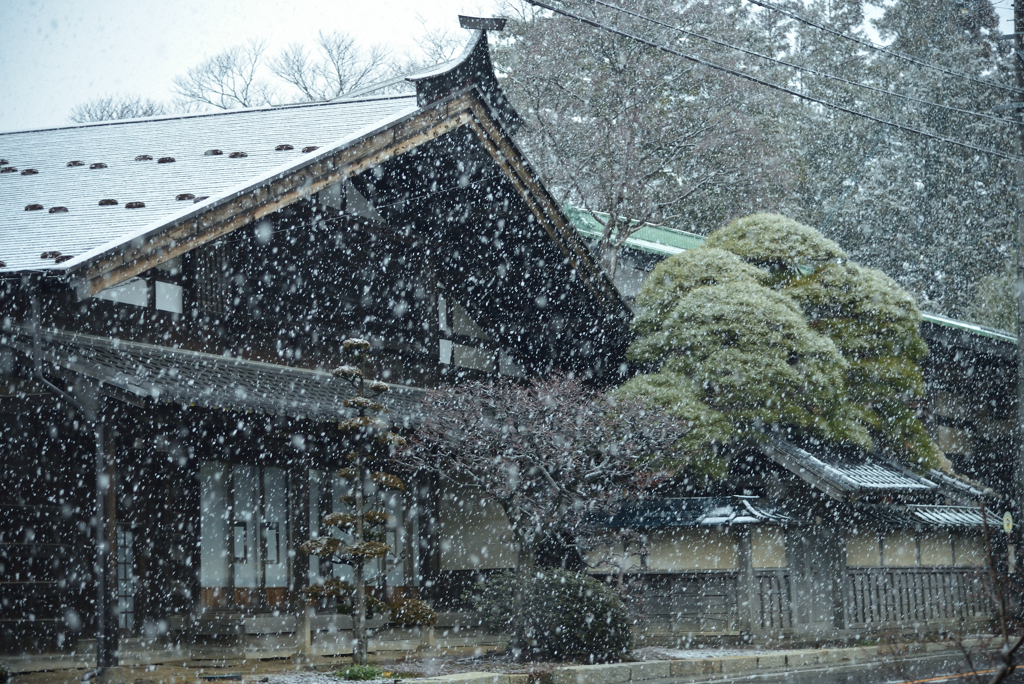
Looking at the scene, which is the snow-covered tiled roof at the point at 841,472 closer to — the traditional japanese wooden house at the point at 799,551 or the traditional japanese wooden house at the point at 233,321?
the traditional japanese wooden house at the point at 799,551

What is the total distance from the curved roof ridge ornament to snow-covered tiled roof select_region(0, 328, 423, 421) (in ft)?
12.8

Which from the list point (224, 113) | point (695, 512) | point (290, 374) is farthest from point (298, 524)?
point (224, 113)

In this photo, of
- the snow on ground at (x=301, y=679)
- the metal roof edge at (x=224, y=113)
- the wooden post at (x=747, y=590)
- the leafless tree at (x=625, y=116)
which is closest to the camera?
the snow on ground at (x=301, y=679)

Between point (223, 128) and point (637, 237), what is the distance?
12.5m

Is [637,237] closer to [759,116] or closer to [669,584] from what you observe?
[759,116]

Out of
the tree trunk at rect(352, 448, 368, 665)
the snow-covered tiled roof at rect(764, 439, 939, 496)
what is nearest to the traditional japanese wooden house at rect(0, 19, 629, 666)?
the tree trunk at rect(352, 448, 368, 665)

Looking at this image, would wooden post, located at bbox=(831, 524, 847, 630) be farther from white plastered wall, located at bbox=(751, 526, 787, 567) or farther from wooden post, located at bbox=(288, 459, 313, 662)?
wooden post, located at bbox=(288, 459, 313, 662)

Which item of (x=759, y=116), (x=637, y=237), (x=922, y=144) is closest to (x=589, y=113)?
(x=637, y=237)

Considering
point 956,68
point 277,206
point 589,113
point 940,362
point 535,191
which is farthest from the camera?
point 956,68

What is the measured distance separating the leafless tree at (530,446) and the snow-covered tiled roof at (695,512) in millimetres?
2371

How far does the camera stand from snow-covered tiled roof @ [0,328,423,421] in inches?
383

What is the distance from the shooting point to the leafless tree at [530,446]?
12.7 metres

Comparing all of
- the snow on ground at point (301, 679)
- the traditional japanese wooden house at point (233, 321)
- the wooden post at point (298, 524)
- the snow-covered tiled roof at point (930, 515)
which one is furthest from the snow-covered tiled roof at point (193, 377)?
the snow-covered tiled roof at point (930, 515)

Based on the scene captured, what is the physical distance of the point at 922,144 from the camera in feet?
119
